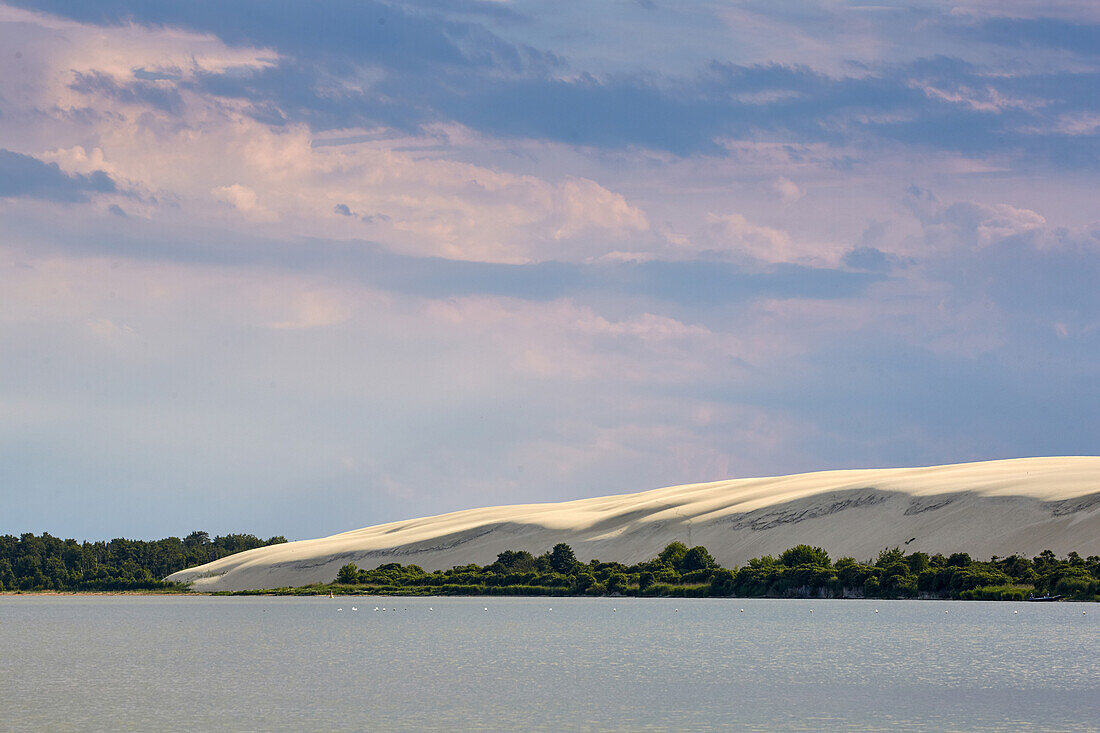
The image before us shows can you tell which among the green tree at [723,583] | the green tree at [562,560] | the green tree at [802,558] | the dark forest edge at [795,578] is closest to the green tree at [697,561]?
the dark forest edge at [795,578]

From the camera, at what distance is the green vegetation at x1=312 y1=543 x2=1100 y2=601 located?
134 metres

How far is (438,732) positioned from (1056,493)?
16852cm

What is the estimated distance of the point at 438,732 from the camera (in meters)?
35.7

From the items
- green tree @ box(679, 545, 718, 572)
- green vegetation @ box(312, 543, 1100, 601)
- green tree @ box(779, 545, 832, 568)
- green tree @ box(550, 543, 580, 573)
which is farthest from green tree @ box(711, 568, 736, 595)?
green tree @ box(550, 543, 580, 573)

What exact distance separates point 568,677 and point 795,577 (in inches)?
4064

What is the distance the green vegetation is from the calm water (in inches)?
1668

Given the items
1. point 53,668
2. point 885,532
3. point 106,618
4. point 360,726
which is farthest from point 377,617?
point 885,532

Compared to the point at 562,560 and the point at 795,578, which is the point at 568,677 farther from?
the point at 562,560

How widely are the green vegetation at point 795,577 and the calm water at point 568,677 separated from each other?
42.4 metres

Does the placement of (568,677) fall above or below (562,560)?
below

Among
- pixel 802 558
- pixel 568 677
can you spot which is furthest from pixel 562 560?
pixel 568 677

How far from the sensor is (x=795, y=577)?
490 feet

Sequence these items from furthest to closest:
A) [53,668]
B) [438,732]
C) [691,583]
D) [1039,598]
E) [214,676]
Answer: [691,583] < [1039,598] < [53,668] < [214,676] < [438,732]

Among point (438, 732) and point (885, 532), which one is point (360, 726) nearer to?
point (438, 732)
